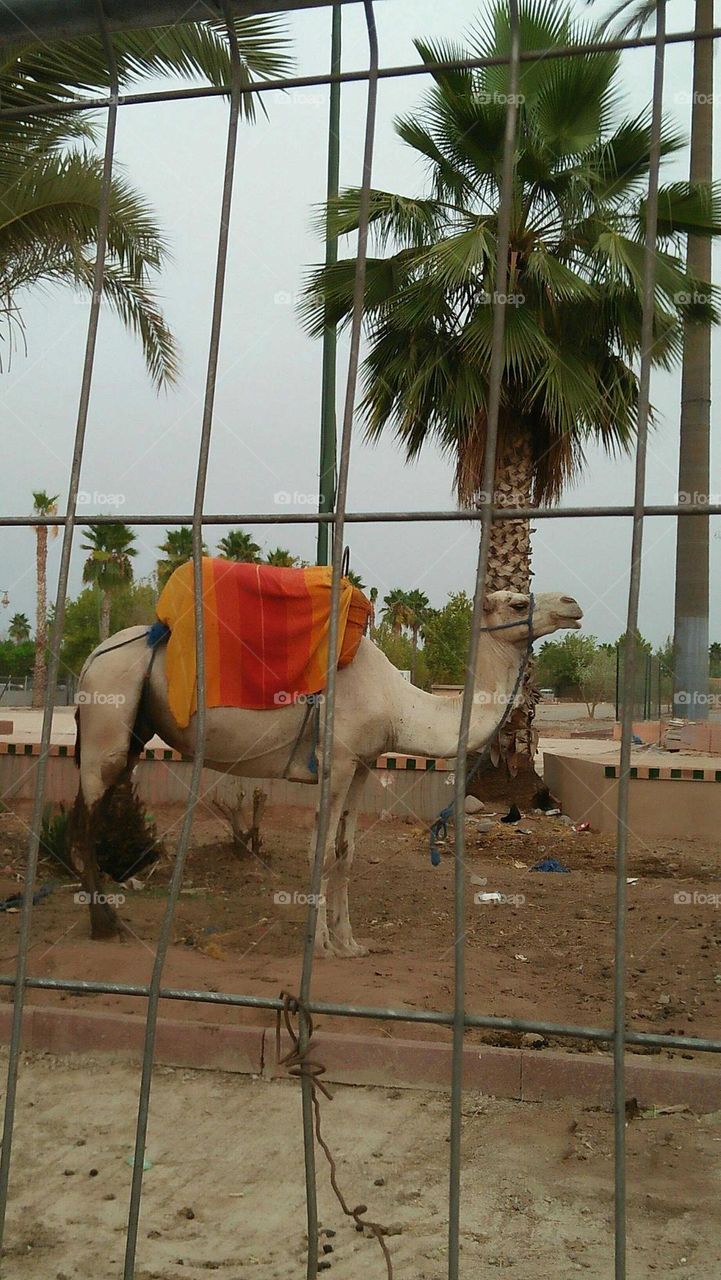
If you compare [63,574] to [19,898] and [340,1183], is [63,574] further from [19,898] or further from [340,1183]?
[19,898]

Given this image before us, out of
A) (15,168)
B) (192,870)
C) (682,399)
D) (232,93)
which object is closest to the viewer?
(232,93)

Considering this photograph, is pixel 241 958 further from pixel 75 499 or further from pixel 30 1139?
pixel 75 499

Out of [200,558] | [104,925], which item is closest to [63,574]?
[200,558]

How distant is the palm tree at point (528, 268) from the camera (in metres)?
10.8

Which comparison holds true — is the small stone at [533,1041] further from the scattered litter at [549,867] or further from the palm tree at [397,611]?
the palm tree at [397,611]

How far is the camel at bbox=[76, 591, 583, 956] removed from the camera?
6586mm

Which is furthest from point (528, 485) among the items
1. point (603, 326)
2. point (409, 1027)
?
point (409, 1027)

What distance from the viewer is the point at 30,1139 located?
13.6 ft

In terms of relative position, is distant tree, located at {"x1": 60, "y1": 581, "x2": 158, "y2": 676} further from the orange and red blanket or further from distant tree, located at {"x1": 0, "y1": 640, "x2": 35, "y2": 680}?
the orange and red blanket

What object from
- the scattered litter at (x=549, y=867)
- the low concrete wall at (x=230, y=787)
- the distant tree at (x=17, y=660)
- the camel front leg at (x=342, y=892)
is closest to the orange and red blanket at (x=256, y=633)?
the camel front leg at (x=342, y=892)

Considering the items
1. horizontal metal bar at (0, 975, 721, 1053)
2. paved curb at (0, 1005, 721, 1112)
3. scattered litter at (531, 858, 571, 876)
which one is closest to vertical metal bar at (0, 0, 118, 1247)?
horizontal metal bar at (0, 975, 721, 1053)

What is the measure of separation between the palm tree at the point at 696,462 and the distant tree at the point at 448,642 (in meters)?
5.16

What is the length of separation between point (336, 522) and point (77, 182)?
27.5 ft

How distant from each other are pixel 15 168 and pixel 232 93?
7.88 m
